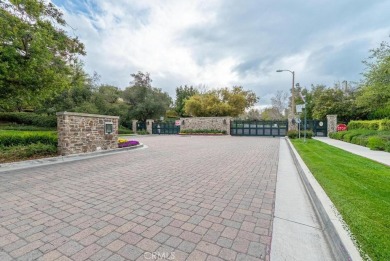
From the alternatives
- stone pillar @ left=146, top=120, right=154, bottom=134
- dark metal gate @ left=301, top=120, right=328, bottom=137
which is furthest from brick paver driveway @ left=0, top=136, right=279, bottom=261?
stone pillar @ left=146, top=120, right=154, bottom=134

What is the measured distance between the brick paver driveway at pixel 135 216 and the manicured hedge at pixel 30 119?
22.7 m

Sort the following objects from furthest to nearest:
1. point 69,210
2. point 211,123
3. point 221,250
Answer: point 211,123 → point 69,210 → point 221,250

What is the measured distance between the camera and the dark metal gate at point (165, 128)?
30.4 meters

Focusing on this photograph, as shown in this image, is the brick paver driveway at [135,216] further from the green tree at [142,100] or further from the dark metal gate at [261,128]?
the green tree at [142,100]

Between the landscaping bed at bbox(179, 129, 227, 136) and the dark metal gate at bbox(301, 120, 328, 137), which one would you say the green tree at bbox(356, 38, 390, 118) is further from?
the landscaping bed at bbox(179, 129, 227, 136)

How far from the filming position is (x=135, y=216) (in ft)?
10.4

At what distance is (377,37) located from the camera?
13.3 metres

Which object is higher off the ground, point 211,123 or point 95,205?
point 211,123

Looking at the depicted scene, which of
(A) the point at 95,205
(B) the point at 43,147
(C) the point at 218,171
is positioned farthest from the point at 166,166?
(B) the point at 43,147

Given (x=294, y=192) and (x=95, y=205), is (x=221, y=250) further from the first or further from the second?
(x=294, y=192)

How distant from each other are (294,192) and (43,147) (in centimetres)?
908

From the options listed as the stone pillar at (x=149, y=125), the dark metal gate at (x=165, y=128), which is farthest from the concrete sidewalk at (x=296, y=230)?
the stone pillar at (x=149, y=125)

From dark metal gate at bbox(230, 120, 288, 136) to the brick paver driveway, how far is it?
1943 centimetres
